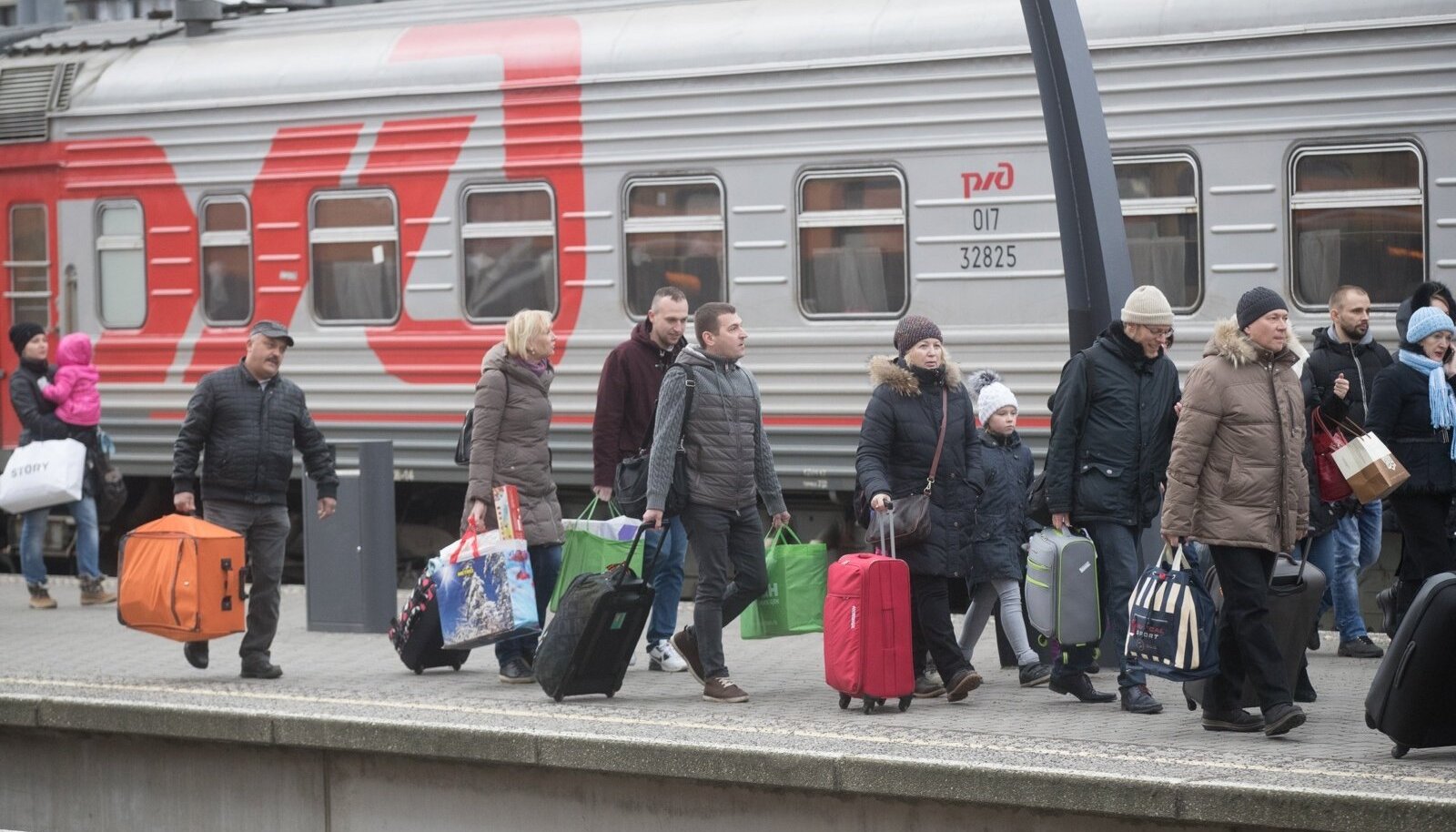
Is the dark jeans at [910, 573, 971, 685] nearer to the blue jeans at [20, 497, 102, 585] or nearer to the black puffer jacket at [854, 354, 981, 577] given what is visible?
the black puffer jacket at [854, 354, 981, 577]

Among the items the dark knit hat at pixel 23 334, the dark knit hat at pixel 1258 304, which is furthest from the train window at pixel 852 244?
the dark knit hat at pixel 23 334

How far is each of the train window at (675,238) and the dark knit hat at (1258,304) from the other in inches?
203

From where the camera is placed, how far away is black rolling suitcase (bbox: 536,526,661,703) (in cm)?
904

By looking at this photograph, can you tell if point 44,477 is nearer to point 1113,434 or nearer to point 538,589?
point 538,589

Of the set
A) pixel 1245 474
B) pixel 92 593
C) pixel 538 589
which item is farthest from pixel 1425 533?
pixel 92 593

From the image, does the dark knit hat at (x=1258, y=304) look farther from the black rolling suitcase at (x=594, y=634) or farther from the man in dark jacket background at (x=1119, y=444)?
the black rolling suitcase at (x=594, y=634)

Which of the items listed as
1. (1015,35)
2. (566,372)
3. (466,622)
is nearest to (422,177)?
(566,372)

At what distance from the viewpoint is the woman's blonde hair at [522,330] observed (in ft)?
31.8

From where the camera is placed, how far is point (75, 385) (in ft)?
42.7

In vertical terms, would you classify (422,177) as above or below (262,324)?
above

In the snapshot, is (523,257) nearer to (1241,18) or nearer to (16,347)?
(16,347)

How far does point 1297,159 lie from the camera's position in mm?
11172

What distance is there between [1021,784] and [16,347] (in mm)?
8484

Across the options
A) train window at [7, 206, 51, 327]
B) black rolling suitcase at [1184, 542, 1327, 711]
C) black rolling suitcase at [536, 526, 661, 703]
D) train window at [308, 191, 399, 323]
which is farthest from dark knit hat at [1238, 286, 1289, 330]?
train window at [7, 206, 51, 327]
